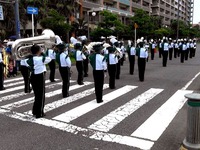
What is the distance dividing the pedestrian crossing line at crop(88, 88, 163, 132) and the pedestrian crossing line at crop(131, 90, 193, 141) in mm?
609

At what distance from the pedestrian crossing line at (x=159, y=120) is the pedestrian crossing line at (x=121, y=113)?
24.0 inches

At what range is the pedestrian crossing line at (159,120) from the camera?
526 cm

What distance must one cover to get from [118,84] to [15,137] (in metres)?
6.39

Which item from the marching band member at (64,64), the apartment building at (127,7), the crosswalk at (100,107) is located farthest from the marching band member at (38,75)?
the apartment building at (127,7)

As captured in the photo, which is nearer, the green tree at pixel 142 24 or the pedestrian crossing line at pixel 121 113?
the pedestrian crossing line at pixel 121 113

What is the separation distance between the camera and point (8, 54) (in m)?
13.3

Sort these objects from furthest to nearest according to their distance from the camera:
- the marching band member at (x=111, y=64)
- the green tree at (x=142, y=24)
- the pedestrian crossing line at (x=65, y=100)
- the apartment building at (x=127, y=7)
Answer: the apartment building at (x=127, y=7)
the green tree at (x=142, y=24)
the marching band member at (x=111, y=64)
the pedestrian crossing line at (x=65, y=100)

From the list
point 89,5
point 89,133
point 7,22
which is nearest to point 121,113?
point 89,133

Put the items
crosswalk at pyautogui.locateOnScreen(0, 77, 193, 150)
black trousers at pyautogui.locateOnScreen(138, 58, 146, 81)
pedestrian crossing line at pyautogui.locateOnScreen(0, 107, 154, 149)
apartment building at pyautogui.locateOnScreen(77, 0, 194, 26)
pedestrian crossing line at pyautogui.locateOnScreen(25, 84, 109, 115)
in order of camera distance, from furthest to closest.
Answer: apartment building at pyautogui.locateOnScreen(77, 0, 194, 26), black trousers at pyautogui.locateOnScreen(138, 58, 146, 81), pedestrian crossing line at pyautogui.locateOnScreen(25, 84, 109, 115), crosswalk at pyautogui.locateOnScreen(0, 77, 193, 150), pedestrian crossing line at pyautogui.locateOnScreen(0, 107, 154, 149)

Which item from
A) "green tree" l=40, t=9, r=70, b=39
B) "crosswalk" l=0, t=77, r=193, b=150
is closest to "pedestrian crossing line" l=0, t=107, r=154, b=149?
"crosswalk" l=0, t=77, r=193, b=150

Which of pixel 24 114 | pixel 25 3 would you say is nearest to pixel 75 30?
→ pixel 25 3

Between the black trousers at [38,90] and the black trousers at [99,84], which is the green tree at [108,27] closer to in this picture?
the black trousers at [99,84]

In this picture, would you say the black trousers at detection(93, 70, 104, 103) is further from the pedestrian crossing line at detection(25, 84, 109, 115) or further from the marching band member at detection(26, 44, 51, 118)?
the marching band member at detection(26, 44, 51, 118)

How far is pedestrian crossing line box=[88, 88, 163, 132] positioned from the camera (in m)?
5.77
